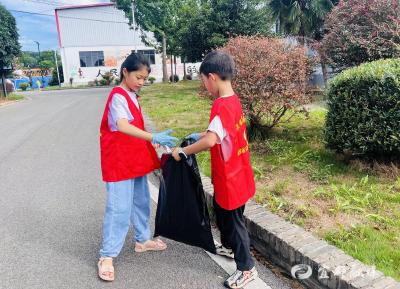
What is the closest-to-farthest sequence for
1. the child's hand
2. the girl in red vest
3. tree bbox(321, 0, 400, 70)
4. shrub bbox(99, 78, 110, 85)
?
the child's hand, the girl in red vest, tree bbox(321, 0, 400, 70), shrub bbox(99, 78, 110, 85)

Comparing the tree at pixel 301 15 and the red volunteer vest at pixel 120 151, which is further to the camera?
the tree at pixel 301 15

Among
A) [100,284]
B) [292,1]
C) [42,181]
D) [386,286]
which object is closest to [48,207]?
[42,181]

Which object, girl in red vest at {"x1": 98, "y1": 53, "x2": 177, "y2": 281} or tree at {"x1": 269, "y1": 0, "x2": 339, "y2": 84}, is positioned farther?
tree at {"x1": 269, "y1": 0, "x2": 339, "y2": 84}

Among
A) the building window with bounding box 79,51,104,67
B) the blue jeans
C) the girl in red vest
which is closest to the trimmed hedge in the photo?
the girl in red vest

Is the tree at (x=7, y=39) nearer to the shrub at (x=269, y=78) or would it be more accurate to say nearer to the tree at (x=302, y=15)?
the tree at (x=302, y=15)

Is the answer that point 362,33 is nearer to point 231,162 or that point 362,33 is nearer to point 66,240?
point 231,162

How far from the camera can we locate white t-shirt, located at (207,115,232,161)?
2.33 meters

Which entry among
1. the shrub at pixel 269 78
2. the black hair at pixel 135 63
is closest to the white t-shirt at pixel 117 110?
the black hair at pixel 135 63

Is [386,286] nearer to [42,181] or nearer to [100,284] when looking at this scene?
[100,284]

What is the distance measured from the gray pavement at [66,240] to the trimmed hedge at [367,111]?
7.49 ft

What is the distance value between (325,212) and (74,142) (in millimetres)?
6135

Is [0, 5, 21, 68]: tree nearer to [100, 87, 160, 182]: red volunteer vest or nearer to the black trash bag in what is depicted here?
[100, 87, 160, 182]: red volunteer vest

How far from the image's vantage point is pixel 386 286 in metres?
2.18

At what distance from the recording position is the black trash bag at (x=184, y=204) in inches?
105
